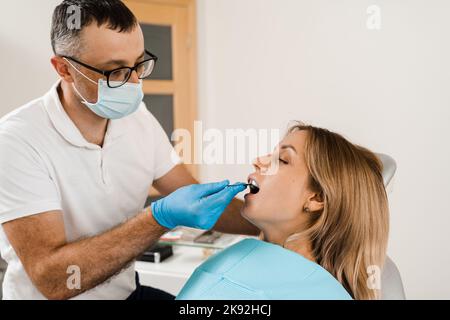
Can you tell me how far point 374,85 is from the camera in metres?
1.99

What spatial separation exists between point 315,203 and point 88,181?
69 cm

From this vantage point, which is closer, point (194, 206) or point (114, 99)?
point (194, 206)

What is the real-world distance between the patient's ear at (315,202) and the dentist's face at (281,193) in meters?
0.01

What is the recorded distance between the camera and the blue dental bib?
3.31ft

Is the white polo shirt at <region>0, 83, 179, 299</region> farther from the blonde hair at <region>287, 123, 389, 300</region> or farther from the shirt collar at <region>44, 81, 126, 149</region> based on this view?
the blonde hair at <region>287, 123, 389, 300</region>

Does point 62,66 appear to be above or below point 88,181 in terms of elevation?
above

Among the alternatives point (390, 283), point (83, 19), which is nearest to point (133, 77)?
point (83, 19)

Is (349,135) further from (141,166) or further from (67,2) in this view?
(67,2)

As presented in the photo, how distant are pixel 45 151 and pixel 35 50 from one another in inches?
41.1

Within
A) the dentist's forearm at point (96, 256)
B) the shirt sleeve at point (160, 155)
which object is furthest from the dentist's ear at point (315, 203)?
the shirt sleeve at point (160, 155)

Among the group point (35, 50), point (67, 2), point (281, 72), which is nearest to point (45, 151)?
point (67, 2)

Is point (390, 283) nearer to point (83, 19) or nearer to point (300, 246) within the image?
point (300, 246)

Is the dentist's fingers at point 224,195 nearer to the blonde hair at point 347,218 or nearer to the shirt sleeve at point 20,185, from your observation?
the blonde hair at point 347,218

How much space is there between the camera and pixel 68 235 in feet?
4.24
